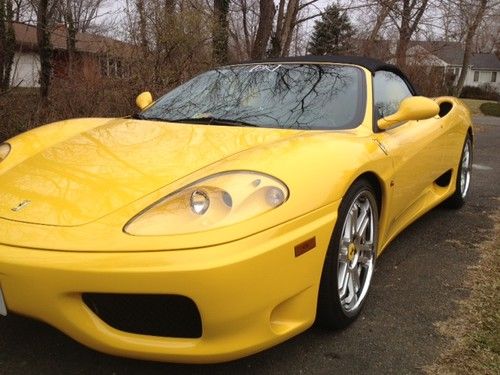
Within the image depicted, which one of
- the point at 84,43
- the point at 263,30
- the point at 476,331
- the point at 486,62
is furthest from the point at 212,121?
the point at 486,62

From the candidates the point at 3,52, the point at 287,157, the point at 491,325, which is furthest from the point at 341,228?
the point at 3,52

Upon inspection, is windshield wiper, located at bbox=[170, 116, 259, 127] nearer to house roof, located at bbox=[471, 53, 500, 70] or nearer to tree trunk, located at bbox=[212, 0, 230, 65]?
tree trunk, located at bbox=[212, 0, 230, 65]

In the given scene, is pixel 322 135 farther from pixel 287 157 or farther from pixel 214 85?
pixel 214 85

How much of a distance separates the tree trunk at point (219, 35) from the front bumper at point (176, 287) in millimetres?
7685

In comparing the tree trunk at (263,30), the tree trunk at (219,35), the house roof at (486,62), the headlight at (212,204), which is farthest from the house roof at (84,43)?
the house roof at (486,62)

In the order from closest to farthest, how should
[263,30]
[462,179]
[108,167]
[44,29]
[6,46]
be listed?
[108,167]
[462,179]
[6,46]
[44,29]
[263,30]

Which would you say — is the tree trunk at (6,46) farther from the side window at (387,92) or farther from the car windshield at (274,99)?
the side window at (387,92)

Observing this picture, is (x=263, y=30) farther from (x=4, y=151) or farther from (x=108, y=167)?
(x=108, y=167)

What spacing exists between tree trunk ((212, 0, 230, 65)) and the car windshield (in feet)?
19.5

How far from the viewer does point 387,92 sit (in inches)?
134

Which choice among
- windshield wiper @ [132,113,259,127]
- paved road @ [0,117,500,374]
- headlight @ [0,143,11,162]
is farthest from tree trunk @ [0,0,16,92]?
paved road @ [0,117,500,374]

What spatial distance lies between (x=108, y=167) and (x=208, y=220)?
2.23ft

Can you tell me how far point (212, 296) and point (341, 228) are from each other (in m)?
0.73

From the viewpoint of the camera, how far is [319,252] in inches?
79.2
